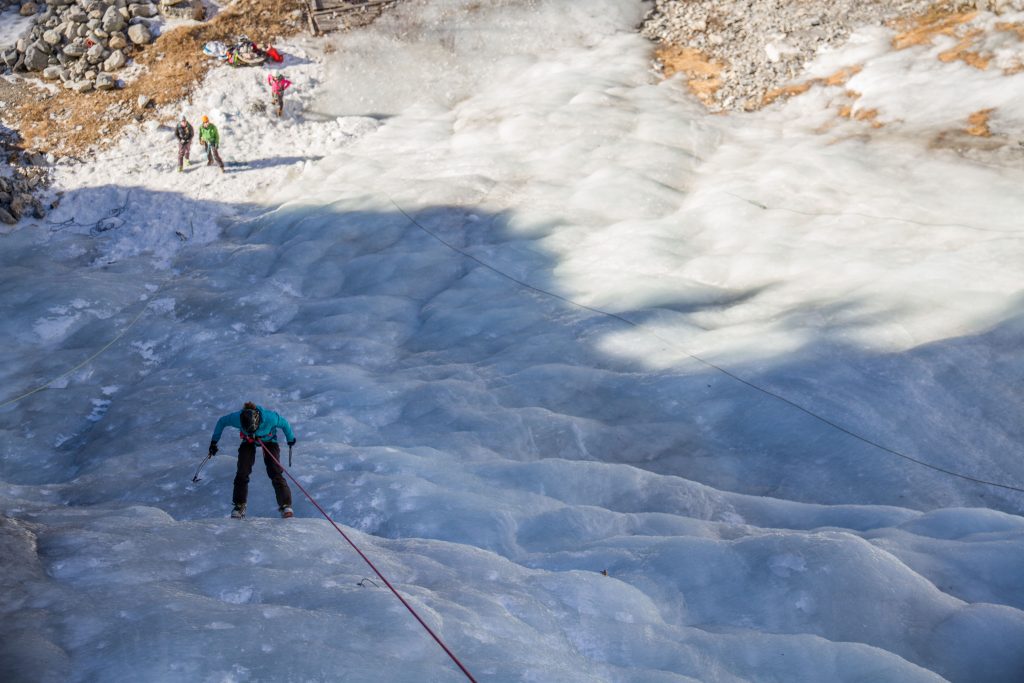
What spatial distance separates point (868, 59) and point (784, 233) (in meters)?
6.09

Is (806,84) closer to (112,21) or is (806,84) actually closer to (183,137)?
(183,137)

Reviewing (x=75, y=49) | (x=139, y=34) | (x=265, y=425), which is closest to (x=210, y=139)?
(x=139, y=34)

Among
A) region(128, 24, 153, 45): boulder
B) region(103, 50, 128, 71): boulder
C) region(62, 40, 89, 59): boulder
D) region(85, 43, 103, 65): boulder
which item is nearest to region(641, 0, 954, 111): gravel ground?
region(128, 24, 153, 45): boulder

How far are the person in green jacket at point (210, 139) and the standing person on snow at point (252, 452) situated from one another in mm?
10872

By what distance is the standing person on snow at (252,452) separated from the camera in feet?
24.0

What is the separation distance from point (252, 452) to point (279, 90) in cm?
1254

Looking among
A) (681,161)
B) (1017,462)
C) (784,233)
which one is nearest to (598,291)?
(784,233)

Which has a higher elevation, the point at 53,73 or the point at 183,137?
the point at 53,73

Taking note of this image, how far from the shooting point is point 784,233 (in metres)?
12.3

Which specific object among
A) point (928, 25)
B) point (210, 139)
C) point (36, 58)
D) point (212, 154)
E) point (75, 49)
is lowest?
point (212, 154)

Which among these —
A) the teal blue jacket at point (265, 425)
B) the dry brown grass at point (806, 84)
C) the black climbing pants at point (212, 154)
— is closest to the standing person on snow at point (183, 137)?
the black climbing pants at point (212, 154)

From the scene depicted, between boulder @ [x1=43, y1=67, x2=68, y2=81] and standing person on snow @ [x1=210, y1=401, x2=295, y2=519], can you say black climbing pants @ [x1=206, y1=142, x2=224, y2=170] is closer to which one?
boulder @ [x1=43, y1=67, x2=68, y2=81]

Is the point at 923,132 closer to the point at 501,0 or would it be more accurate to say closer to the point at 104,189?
the point at 501,0

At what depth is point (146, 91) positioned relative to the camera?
61.9 ft
